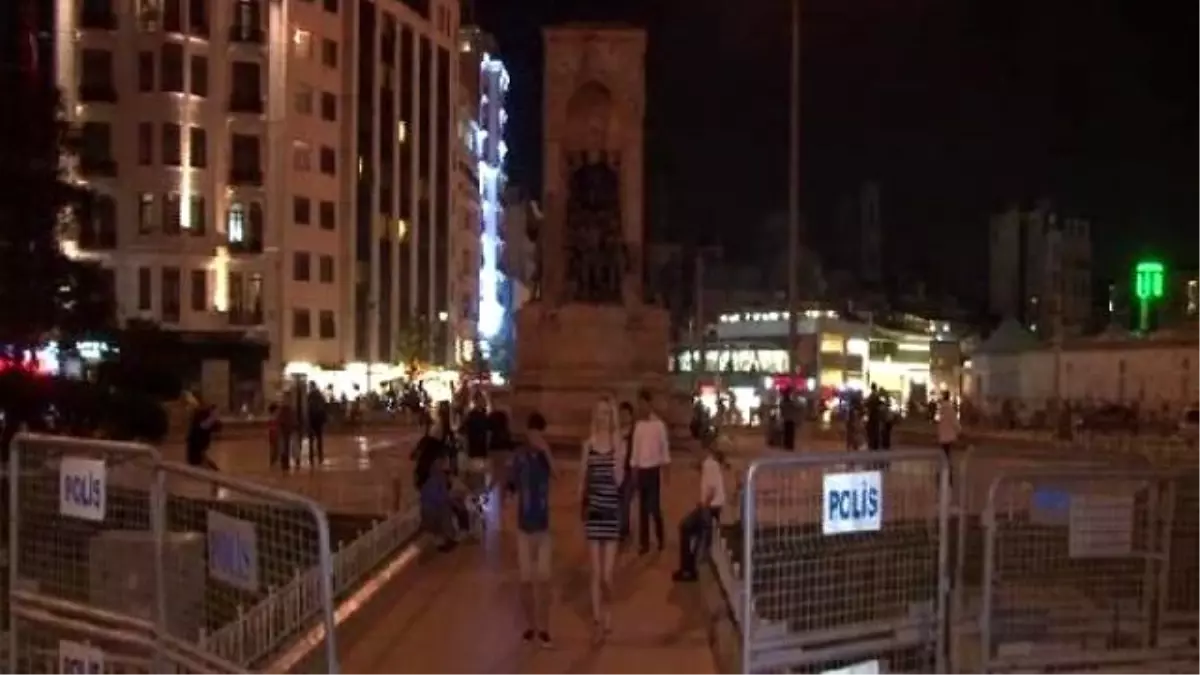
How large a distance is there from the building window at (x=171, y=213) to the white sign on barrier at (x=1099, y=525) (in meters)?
62.3

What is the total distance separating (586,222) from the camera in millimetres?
35094

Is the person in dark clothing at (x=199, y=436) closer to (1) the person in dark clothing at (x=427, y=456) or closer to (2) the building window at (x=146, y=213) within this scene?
(1) the person in dark clothing at (x=427, y=456)

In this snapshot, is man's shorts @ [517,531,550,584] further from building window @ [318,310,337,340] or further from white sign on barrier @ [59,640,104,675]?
building window @ [318,310,337,340]

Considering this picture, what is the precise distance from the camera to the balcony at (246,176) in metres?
72.0

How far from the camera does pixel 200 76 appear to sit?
71.1 m

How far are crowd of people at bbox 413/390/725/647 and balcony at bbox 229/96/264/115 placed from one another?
49028 millimetres

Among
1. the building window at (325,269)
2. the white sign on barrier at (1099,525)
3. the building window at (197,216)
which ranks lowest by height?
the white sign on barrier at (1099,525)

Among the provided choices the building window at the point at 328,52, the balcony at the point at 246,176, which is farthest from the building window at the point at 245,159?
the building window at the point at 328,52

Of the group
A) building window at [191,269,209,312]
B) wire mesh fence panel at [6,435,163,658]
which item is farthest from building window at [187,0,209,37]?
wire mesh fence panel at [6,435,163,658]

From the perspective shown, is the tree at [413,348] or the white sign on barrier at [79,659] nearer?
the white sign on barrier at [79,659]

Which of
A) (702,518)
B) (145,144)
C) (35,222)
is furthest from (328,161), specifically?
(702,518)

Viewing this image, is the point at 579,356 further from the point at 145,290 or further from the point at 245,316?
the point at 245,316

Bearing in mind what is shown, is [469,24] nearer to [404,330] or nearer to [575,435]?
[404,330]

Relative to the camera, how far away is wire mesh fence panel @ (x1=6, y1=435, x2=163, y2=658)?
9.35 m
